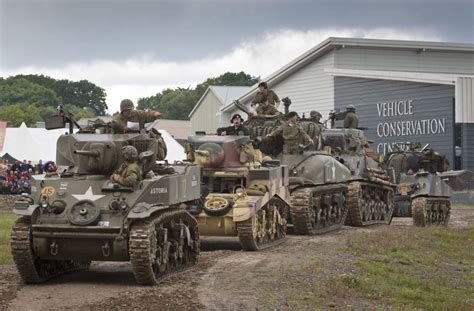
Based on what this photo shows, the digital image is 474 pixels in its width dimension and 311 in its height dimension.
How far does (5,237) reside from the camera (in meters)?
19.4

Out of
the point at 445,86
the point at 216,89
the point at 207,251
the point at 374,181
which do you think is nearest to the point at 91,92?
the point at 216,89

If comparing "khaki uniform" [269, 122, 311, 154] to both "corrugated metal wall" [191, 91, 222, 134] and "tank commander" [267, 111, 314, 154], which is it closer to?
"tank commander" [267, 111, 314, 154]

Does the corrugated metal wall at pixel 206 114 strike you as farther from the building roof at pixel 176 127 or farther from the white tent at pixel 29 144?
the white tent at pixel 29 144

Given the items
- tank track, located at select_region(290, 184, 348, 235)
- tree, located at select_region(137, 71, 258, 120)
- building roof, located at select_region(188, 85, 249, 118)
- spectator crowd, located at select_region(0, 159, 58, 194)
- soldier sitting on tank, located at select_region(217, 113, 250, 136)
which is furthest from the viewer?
Answer: tree, located at select_region(137, 71, 258, 120)

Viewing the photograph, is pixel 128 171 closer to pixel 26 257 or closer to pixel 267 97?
pixel 26 257

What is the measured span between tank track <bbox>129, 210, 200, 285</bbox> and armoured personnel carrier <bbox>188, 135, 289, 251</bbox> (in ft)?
7.77

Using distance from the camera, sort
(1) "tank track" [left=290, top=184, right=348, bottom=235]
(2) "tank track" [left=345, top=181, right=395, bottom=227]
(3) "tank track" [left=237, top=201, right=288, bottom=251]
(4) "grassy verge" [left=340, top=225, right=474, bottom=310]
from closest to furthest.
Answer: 1. (4) "grassy verge" [left=340, top=225, right=474, bottom=310]
2. (3) "tank track" [left=237, top=201, right=288, bottom=251]
3. (1) "tank track" [left=290, top=184, right=348, bottom=235]
4. (2) "tank track" [left=345, top=181, right=395, bottom=227]

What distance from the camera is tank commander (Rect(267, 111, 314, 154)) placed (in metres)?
21.2

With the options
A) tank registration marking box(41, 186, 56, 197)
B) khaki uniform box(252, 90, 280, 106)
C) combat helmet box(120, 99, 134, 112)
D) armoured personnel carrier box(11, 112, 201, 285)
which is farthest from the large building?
tank registration marking box(41, 186, 56, 197)

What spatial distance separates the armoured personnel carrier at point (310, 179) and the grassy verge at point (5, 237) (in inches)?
234

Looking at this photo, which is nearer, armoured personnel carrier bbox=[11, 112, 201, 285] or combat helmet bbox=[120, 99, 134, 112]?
armoured personnel carrier bbox=[11, 112, 201, 285]

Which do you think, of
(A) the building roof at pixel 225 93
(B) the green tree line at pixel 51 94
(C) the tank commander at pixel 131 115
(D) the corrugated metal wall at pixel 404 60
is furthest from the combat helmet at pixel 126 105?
(B) the green tree line at pixel 51 94

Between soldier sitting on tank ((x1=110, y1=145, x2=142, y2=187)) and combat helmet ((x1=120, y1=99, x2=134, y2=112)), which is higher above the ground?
combat helmet ((x1=120, y1=99, x2=134, y2=112))

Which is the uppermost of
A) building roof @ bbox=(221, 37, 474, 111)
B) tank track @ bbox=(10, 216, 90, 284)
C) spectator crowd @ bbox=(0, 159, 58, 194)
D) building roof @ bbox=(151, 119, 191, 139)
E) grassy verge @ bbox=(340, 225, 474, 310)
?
building roof @ bbox=(221, 37, 474, 111)
